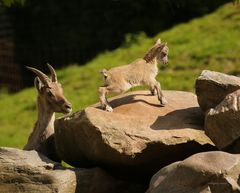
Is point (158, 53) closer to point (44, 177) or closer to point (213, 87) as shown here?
point (213, 87)

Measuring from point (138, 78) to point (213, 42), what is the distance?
336 inches

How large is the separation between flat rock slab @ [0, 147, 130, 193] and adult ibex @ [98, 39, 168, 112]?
790 millimetres

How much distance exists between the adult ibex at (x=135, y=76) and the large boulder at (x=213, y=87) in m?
0.57

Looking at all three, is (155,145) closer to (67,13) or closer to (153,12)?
(153,12)

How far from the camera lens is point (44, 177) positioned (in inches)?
350

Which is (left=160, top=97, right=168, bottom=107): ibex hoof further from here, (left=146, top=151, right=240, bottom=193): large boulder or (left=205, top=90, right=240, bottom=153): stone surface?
(left=146, top=151, right=240, bottom=193): large boulder

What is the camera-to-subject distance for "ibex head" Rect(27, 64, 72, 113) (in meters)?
9.80

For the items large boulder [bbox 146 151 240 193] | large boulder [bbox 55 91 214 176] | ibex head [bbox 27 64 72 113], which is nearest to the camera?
large boulder [bbox 146 151 240 193]

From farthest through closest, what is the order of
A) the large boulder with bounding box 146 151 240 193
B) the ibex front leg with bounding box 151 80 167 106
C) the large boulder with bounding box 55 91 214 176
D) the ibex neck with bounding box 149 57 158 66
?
the ibex neck with bounding box 149 57 158 66
the ibex front leg with bounding box 151 80 167 106
the large boulder with bounding box 55 91 214 176
the large boulder with bounding box 146 151 240 193

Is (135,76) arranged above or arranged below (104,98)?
above

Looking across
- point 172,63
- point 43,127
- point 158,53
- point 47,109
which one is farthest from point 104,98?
point 172,63

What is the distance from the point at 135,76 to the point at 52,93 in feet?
4.22

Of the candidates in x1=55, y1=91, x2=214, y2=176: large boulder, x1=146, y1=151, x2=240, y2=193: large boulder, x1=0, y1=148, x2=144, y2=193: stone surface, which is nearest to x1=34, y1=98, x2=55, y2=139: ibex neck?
x1=55, y1=91, x2=214, y2=176: large boulder

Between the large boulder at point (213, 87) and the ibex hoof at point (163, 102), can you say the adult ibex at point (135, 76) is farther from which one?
the large boulder at point (213, 87)
